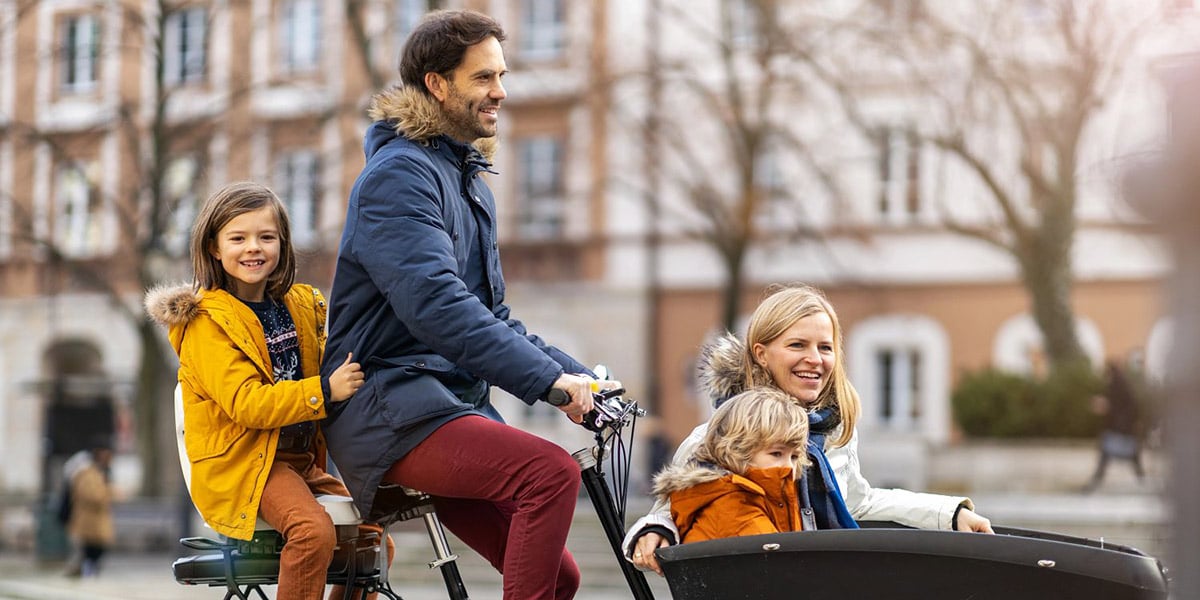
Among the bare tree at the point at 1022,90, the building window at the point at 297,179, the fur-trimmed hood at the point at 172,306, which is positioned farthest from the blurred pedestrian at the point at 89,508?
the fur-trimmed hood at the point at 172,306

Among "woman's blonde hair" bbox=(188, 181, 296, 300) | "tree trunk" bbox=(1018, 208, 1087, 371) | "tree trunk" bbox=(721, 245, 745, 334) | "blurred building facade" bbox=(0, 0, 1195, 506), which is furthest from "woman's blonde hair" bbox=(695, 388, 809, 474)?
"tree trunk" bbox=(721, 245, 745, 334)

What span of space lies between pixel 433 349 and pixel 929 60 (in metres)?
20.5

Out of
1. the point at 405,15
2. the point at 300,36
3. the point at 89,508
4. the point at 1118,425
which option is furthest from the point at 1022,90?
the point at 300,36

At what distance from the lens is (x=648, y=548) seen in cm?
373

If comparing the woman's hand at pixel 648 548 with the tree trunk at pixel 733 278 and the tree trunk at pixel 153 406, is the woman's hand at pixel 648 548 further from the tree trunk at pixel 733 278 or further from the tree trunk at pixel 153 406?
the tree trunk at pixel 733 278

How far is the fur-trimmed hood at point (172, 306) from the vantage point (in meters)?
4.31

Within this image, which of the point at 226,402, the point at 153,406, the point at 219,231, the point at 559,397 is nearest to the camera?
the point at 559,397

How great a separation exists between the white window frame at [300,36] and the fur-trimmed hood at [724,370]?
101 ft

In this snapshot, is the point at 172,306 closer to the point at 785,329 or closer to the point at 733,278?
the point at 785,329

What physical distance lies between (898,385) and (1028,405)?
792 cm

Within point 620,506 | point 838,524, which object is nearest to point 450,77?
point 620,506

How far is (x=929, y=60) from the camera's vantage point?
23.6 meters

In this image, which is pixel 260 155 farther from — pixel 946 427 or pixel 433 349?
pixel 433 349

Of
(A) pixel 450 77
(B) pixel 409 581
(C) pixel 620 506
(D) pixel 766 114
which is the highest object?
(D) pixel 766 114
